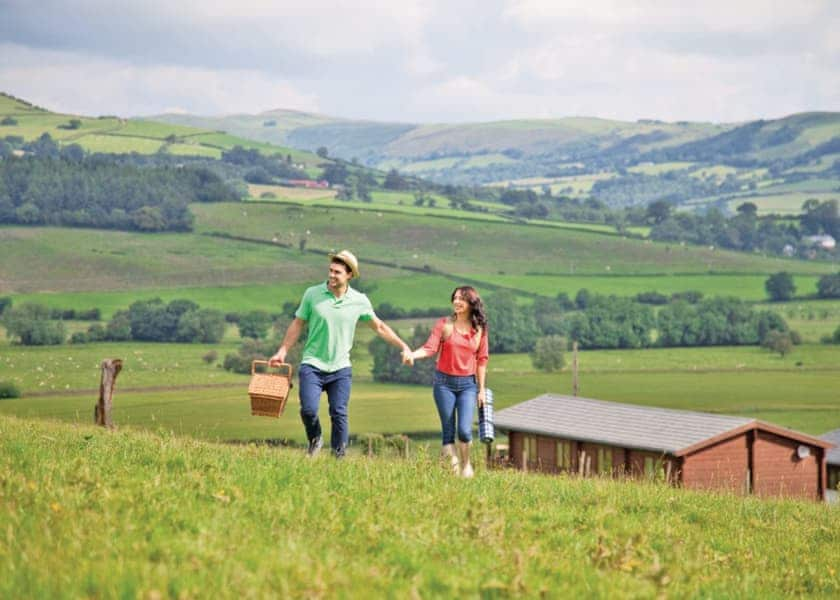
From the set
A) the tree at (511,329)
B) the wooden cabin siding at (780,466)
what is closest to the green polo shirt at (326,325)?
the wooden cabin siding at (780,466)

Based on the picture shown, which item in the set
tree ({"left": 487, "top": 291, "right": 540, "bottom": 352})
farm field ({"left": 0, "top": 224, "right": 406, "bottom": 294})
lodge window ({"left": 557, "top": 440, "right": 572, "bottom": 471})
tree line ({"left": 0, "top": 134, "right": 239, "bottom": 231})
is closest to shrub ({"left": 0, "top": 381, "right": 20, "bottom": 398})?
farm field ({"left": 0, "top": 224, "right": 406, "bottom": 294})

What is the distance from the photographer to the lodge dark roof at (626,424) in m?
45.2

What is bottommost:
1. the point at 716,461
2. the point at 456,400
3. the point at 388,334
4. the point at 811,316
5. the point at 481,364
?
the point at 811,316

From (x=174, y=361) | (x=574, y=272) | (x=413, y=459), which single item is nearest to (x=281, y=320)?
(x=174, y=361)

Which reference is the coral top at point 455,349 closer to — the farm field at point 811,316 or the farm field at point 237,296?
the farm field at point 237,296

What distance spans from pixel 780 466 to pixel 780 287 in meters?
117

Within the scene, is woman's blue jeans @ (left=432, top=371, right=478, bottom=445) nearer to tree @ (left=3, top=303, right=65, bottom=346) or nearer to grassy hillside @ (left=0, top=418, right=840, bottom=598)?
grassy hillside @ (left=0, top=418, right=840, bottom=598)

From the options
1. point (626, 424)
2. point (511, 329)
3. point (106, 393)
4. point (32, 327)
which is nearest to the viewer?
point (106, 393)

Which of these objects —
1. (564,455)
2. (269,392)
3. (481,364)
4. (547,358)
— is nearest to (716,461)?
(564,455)

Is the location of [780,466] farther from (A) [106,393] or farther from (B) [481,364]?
(B) [481,364]

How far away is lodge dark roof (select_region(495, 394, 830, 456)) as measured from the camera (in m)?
45.2

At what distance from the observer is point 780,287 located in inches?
6284

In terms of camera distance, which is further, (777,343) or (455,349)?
(777,343)

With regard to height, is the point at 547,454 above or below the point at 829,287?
above
